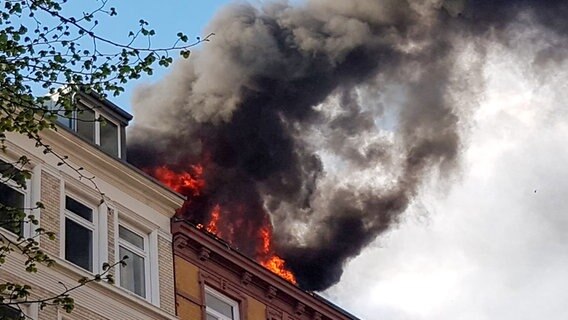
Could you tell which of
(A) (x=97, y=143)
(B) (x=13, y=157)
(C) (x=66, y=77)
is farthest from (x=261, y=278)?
(C) (x=66, y=77)

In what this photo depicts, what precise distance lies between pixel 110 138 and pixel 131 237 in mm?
2890

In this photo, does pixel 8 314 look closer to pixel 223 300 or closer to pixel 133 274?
pixel 133 274

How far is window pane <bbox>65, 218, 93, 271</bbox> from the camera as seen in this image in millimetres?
26500

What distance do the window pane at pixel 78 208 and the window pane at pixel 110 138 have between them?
2.34m

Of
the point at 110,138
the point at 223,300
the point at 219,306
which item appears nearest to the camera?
the point at 110,138

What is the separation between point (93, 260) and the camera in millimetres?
26844

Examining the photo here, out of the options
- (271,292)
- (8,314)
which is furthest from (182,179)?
(8,314)

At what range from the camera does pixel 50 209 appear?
26.3 metres

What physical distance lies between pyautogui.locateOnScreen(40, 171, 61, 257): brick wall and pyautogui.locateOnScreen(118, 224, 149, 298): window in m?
2.14

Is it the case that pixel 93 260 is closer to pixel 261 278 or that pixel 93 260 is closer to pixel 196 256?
pixel 196 256

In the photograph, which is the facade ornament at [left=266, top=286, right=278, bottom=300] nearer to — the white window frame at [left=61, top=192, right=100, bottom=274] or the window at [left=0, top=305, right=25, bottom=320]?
the white window frame at [left=61, top=192, right=100, bottom=274]

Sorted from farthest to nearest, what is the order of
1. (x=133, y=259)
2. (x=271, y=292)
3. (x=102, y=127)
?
(x=271, y=292) → (x=102, y=127) → (x=133, y=259)

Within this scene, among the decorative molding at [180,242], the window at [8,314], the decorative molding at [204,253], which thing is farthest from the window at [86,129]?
the window at [8,314]

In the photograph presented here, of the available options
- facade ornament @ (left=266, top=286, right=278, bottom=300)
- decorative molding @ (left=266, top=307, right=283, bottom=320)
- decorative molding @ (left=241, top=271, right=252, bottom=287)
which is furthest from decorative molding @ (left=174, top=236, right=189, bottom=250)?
decorative molding @ (left=266, top=307, right=283, bottom=320)
